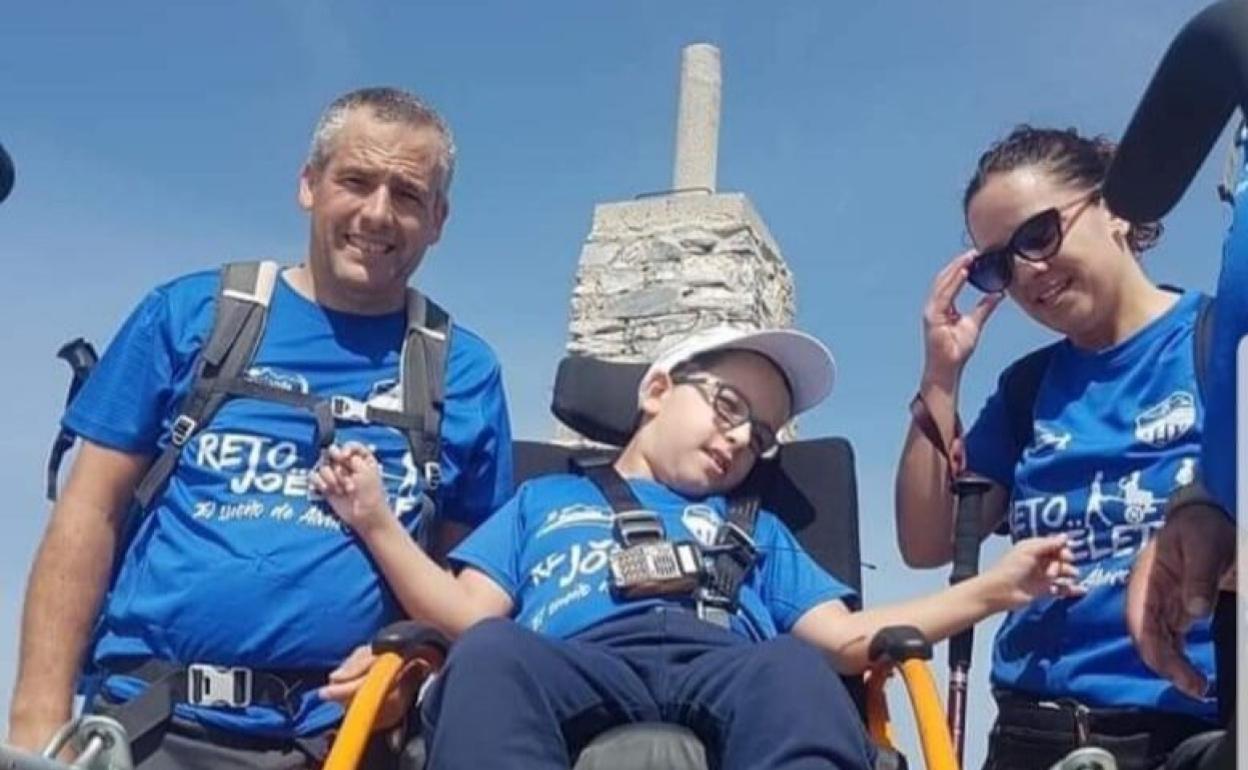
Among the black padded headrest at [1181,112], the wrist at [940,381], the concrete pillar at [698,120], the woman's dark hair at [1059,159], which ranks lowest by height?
the wrist at [940,381]

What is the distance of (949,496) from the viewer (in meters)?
2.56

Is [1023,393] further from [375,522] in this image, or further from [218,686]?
[218,686]

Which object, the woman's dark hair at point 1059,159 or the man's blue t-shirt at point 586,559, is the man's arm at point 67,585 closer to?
the man's blue t-shirt at point 586,559

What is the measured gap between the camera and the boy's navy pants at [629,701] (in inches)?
72.3

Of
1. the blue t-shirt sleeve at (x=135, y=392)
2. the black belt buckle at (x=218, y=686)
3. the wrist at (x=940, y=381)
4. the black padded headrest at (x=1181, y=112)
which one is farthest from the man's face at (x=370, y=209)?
the black padded headrest at (x=1181, y=112)

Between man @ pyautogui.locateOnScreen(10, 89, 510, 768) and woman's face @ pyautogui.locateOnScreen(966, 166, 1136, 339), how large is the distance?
846 millimetres

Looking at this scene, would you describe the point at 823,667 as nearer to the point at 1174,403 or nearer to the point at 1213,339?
the point at 1174,403

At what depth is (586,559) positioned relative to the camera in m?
2.43

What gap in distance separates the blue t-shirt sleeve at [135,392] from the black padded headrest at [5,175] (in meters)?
1.09

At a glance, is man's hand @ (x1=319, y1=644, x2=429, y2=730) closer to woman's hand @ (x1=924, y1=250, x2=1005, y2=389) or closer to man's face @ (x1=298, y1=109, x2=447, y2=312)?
man's face @ (x1=298, y1=109, x2=447, y2=312)

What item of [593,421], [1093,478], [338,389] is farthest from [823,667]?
[593,421]

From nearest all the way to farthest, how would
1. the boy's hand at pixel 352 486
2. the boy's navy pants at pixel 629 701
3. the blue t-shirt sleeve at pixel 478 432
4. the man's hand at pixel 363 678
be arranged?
the boy's navy pants at pixel 629 701, the man's hand at pixel 363 678, the boy's hand at pixel 352 486, the blue t-shirt sleeve at pixel 478 432

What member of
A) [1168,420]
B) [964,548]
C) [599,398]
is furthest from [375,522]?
[1168,420]

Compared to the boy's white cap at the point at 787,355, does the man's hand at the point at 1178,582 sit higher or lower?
lower
